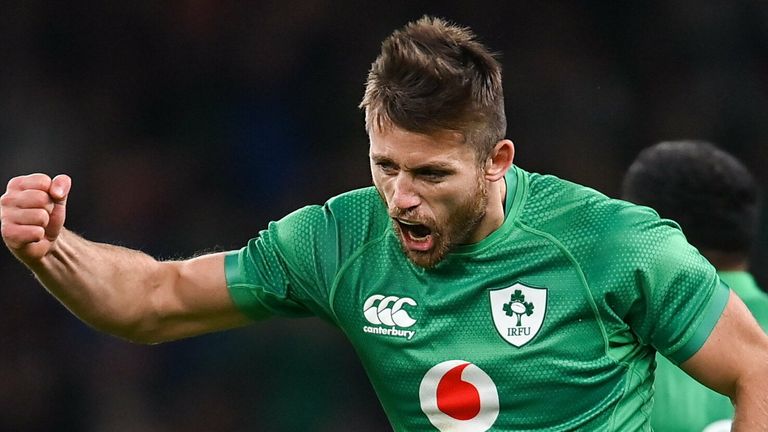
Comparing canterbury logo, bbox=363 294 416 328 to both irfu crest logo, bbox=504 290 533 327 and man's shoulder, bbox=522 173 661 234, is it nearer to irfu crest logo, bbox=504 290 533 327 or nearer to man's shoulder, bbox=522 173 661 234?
irfu crest logo, bbox=504 290 533 327

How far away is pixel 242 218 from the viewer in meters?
7.97

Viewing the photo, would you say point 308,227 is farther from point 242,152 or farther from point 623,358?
point 242,152

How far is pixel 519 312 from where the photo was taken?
3695mm

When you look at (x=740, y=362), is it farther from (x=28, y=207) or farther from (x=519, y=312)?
(x=28, y=207)

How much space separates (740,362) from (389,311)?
97cm

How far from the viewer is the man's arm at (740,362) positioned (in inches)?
139

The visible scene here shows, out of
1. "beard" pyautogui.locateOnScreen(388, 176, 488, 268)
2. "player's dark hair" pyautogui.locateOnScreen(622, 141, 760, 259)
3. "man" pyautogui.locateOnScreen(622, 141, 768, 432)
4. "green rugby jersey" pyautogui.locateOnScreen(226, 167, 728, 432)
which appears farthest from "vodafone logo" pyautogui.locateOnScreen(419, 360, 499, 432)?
"player's dark hair" pyautogui.locateOnScreen(622, 141, 760, 259)

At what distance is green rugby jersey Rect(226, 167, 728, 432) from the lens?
11.7 feet

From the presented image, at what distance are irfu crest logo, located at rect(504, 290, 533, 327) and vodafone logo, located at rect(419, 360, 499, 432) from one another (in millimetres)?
182

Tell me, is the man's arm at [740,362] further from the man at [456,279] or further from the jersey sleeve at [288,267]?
the jersey sleeve at [288,267]

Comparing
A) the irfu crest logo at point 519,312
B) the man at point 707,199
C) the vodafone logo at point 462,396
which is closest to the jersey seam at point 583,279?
the irfu crest logo at point 519,312

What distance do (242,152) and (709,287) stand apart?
487 cm

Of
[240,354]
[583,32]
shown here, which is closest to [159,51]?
[240,354]

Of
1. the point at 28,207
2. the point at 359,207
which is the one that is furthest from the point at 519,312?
the point at 28,207
